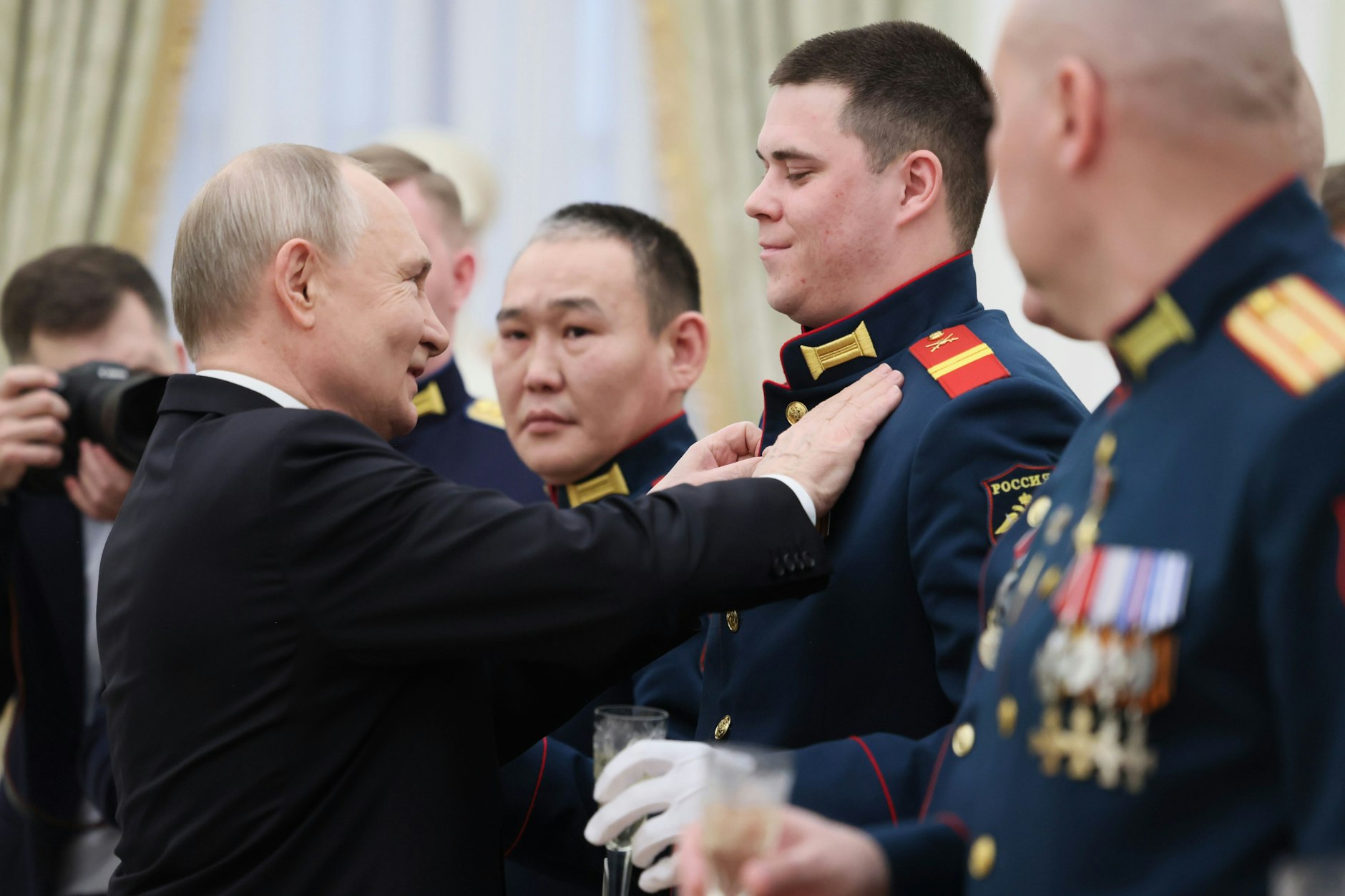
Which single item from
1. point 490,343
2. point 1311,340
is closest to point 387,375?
point 1311,340

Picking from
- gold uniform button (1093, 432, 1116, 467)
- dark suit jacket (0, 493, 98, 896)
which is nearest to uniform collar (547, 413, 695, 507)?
dark suit jacket (0, 493, 98, 896)

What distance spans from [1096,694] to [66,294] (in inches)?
91.2

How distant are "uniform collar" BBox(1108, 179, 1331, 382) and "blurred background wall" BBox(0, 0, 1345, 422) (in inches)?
127

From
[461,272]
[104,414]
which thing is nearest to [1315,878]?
[104,414]

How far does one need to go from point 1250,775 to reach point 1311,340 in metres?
0.26

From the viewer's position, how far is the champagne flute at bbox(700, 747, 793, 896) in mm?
893

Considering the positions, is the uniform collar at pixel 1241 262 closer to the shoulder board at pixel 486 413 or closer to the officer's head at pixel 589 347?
the officer's head at pixel 589 347

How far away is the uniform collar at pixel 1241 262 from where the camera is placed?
0.91m

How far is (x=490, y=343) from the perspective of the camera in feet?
13.7

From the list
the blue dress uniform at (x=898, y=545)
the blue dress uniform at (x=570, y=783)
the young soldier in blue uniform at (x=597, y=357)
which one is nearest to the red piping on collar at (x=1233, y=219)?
the blue dress uniform at (x=898, y=545)

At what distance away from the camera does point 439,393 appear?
105 inches

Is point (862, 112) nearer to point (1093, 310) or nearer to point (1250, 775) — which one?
point (1093, 310)

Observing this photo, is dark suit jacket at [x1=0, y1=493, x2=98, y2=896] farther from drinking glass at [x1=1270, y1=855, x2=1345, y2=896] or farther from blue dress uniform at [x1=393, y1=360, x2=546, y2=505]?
drinking glass at [x1=1270, y1=855, x2=1345, y2=896]

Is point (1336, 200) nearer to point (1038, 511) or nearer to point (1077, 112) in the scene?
point (1038, 511)
